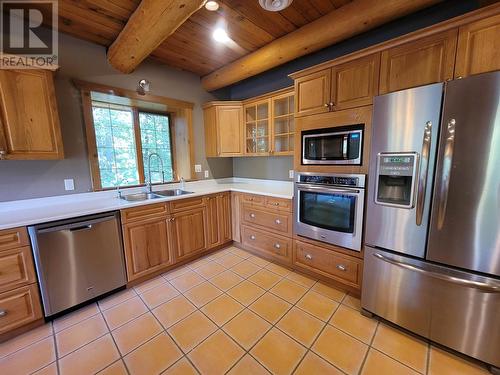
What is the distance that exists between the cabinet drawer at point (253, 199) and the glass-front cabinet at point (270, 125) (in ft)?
2.13

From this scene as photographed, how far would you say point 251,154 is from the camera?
10.6 feet

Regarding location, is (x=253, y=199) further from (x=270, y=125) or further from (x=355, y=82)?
(x=355, y=82)

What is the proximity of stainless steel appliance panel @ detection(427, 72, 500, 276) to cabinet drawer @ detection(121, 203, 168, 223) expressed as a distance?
2.46 metres

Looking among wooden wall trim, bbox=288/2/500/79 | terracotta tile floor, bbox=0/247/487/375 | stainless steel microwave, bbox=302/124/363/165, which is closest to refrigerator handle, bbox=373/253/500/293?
terracotta tile floor, bbox=0/247/487/375

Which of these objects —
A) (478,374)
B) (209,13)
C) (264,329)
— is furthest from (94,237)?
(478,374)

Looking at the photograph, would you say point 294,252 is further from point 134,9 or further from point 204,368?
point 134,9

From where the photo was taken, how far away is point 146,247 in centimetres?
234

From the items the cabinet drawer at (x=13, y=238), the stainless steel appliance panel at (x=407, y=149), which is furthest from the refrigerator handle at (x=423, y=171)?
the cabinet drawer at (x=13, y=238)

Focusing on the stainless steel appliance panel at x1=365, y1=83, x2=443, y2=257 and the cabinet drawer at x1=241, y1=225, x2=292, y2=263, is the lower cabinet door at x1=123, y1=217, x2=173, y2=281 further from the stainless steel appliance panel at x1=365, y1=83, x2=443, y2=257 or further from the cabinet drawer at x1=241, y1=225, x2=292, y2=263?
the stainless steel appliance panel at x1=365, y1=83, x2=443, y2=257

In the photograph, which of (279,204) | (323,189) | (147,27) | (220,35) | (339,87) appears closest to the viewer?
(147,27)

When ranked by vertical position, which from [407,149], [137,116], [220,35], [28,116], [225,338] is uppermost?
[220,35]

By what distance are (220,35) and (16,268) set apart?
271cm

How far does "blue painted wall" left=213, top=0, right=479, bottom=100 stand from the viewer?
1.78 metres

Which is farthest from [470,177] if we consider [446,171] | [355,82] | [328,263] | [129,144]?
[129,144]
